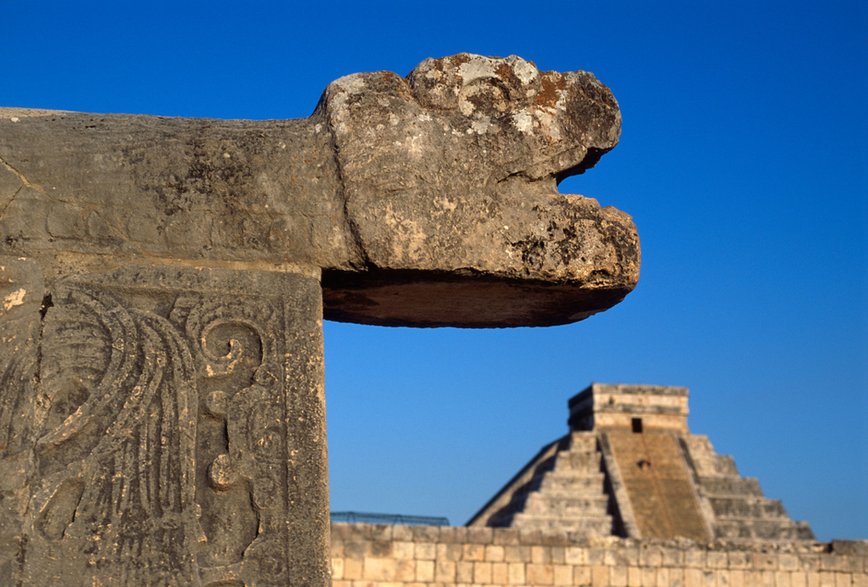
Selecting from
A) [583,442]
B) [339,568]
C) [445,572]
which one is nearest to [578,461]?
[583,442]

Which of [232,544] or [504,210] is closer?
[232,544]

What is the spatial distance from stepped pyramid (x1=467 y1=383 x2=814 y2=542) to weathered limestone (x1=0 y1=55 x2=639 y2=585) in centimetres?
2452

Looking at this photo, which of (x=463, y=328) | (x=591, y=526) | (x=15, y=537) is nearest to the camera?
(x=15, y=537)

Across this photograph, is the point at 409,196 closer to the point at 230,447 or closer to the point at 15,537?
the point at 230,447

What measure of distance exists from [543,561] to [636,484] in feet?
48.0

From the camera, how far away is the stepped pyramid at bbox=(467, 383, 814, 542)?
28109 millimetres

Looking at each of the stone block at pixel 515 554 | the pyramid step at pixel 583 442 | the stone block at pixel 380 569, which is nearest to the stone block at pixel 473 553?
the stone block at pixel 515 554

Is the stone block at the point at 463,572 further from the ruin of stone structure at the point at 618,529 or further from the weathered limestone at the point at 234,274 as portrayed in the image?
the weathered limestone at the point at 234,274

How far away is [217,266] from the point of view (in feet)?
10.3

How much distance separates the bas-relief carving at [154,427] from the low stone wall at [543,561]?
1216 cm

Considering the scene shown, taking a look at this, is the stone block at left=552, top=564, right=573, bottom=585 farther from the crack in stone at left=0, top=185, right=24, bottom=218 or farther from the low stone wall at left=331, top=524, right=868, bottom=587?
the crack in stone at left=0, top=185, right=24, bottom=218

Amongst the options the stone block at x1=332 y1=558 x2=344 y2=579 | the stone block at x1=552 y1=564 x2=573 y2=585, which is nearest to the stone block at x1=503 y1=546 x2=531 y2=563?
the stone block at x1=552 y1=564 x2=573 y2=585

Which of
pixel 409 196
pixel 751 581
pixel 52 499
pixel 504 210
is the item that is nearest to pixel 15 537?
pixel 52 499

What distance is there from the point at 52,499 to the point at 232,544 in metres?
0.43
